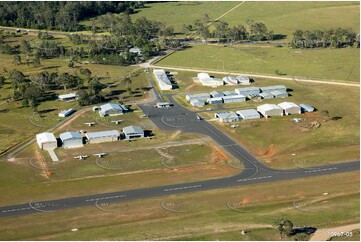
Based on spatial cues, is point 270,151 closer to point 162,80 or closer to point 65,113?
point 65,113

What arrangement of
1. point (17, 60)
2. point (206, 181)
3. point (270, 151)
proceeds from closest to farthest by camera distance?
point (206, 181) < point (270, 151) < point (17, 60)

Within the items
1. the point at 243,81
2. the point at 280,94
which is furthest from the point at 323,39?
the point at 280,94

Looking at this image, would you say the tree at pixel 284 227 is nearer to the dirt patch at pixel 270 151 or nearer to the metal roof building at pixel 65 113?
the dirt patch at pixel 270 151

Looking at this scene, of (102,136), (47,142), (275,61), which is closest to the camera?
(47,142)

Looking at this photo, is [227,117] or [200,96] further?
[200,96]

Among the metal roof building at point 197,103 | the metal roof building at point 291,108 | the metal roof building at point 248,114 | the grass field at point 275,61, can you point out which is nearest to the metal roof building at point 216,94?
the metal roof building at point 197,103

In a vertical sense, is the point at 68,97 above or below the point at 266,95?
above
